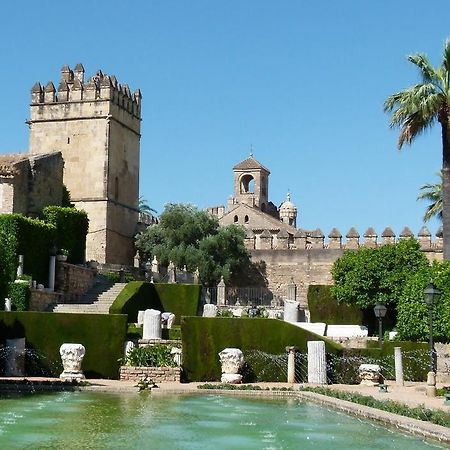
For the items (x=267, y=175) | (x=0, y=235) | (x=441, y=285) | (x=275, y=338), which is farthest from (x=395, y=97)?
(x=267, y=175)

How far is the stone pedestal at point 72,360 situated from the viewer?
21.3 meters

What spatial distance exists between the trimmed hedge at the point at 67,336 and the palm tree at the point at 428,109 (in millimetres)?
10856

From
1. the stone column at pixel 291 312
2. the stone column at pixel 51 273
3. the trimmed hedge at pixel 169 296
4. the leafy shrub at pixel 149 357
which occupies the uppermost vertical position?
the stone column at pixel 51 273

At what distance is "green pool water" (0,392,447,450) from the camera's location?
433 inches

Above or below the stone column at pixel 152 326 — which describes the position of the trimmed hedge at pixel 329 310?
above

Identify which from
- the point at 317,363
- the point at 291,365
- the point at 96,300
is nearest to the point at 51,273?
the point at 96,300

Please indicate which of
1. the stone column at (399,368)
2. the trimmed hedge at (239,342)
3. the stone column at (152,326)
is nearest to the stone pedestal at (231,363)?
the trimmed hedge at (239,342)

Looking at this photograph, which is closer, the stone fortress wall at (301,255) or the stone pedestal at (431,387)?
the stone pedestal at (431,387)

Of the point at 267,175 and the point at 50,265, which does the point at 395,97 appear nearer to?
the point at 50,265

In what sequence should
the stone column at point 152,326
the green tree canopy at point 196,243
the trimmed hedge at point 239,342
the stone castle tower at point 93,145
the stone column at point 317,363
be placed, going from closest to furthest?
the stone column at point 317,363 → the trimmed hedge at point 239,342 → the stone column at point 152,326 → the green tree canopy at point 196,243 → the stone castle tower at point 93,145

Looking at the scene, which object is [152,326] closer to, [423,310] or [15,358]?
[15,358]

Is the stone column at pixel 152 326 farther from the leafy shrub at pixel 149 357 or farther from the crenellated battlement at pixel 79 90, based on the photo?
the crenellated battlement at pixel 79 90

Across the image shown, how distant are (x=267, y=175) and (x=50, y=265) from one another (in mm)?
45317

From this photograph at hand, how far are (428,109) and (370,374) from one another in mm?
9023
